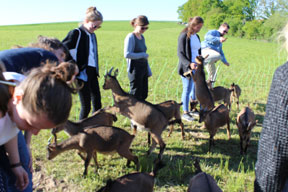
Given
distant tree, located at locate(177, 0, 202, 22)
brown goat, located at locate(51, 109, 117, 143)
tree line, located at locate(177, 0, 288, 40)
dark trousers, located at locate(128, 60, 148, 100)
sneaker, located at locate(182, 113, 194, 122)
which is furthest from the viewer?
distant tree, located at locate(177, 0, 202, 22)

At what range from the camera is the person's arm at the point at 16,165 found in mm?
1896

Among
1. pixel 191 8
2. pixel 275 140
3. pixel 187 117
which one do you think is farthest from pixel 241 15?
pixel 275 140

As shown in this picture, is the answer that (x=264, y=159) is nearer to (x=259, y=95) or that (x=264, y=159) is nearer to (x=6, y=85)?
(x=6, y=85)

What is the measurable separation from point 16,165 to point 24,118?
0.62 metres

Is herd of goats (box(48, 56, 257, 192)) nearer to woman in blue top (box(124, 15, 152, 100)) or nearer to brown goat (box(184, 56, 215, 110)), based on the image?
brown goat (box(184, 56, 215, 110))

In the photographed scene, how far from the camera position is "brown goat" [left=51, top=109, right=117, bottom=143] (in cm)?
396

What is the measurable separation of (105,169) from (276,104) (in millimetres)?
2998

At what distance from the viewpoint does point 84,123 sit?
4.24 m

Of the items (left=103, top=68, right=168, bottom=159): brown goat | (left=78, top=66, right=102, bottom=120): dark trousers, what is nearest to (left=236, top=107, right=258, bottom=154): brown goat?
(left=103, top=68, right=168, bottom=159): brown goat

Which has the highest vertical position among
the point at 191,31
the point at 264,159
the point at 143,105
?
the point at 191,31

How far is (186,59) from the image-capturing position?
5418 mm

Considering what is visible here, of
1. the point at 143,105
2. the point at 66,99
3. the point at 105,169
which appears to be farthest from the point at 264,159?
the point at 143,105

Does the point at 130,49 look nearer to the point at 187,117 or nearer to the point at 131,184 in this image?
the point at 187,117

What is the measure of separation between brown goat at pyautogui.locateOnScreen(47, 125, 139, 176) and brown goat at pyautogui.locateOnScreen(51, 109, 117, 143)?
0.38m
